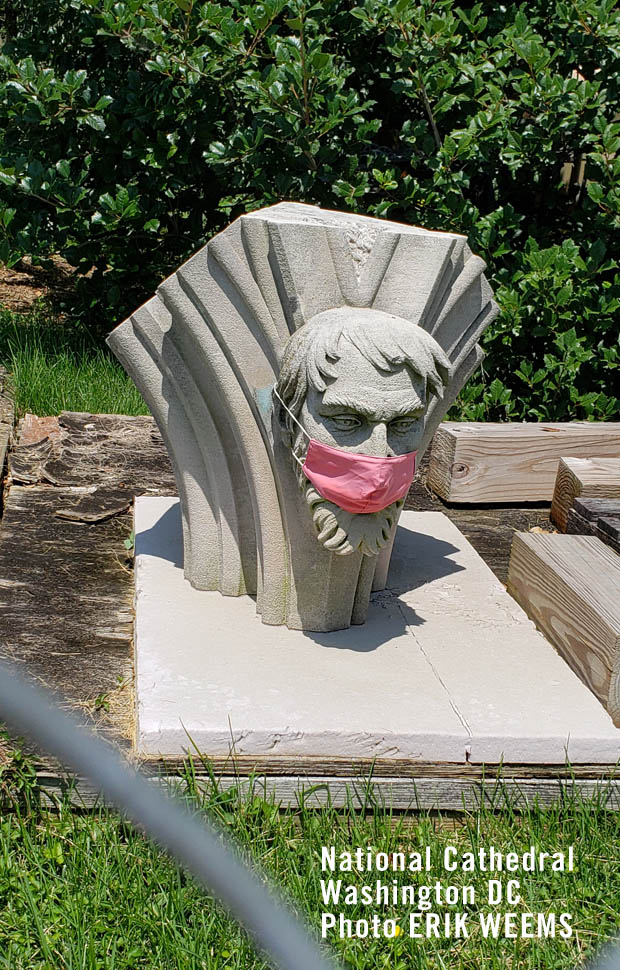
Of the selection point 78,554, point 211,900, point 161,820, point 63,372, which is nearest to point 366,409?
point 211,900

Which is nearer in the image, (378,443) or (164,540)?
(378,443)

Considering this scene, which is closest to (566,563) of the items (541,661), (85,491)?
(541,661)

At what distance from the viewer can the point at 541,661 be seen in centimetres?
306

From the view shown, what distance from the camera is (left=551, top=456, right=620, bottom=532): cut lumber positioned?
4.49 metres

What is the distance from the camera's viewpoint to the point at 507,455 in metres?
4.84

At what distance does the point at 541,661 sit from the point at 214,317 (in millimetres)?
1427

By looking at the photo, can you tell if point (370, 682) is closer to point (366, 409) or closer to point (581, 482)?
point (366, 409)

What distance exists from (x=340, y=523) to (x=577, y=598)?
32.4 inches

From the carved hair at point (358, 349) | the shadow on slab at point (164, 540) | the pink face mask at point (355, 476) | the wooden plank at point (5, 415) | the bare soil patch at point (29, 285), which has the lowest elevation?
the bare soil patch at point (29, 285)

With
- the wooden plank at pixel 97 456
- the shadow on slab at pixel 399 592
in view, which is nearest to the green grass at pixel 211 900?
the shadow on slab at pixel 399 592

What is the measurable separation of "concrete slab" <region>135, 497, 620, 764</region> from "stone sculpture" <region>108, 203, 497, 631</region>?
0.42ft

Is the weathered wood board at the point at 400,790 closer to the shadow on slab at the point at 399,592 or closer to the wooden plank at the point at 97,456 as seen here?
the shadow on slab at the point at 399,592

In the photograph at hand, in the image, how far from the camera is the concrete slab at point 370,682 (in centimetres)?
257

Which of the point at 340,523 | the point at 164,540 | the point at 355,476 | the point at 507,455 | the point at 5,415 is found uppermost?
the point at 355,476
